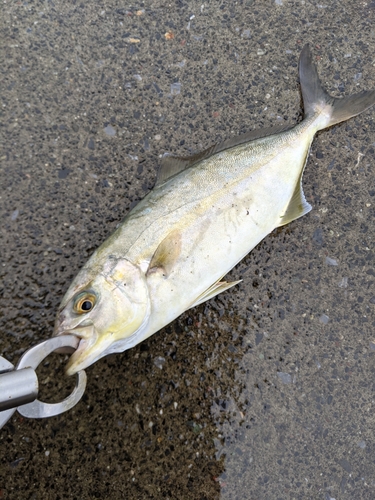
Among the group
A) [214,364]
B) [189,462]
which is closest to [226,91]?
[214,364]

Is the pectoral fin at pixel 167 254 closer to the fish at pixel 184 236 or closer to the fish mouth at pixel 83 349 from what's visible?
the fish at pixel 184 236

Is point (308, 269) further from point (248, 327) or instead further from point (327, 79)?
point (327, 79)

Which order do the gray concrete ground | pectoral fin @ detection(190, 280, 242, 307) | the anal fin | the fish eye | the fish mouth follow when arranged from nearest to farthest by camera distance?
the fish mouth → the fish eye → pectoral fin @ detection(190, 280, 242, 307) → the gray concrete ground → the anal fin

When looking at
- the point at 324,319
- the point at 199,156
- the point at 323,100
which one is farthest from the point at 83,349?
the point at 323,100

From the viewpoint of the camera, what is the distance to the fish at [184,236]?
6.52ft

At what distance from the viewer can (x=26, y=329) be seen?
242 cm

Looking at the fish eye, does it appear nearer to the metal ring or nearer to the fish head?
the fish head

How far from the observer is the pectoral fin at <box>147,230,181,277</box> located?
214 centimetres

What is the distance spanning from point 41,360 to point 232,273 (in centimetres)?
132

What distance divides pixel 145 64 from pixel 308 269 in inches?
70.7

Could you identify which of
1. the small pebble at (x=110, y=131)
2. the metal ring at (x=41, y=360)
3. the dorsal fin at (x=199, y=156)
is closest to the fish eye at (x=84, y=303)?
the metal ring at (x=41, y=360)

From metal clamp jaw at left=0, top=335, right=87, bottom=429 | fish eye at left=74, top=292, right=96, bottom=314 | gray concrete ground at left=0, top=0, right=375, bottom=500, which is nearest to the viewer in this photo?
metal clamp jaw at left=0, top=335, right=87, bottom=429

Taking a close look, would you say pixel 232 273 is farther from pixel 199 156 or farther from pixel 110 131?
pixel 110 131

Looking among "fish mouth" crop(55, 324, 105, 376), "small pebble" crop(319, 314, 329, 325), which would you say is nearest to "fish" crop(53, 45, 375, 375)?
"fish mouth" crop(55, 324, 105, 376)
